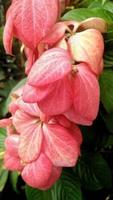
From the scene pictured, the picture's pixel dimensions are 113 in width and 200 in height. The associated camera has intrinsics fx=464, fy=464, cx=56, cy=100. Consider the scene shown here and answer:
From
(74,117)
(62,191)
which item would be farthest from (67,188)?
(74,117)

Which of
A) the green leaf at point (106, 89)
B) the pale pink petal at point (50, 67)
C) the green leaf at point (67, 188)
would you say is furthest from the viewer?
the green leaf at point (67, 188)

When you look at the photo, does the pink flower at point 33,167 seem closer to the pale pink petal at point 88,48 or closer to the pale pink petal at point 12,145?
Result: the pale pink petal at point 12,145

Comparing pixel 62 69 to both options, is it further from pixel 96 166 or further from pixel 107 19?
pixel 96 166

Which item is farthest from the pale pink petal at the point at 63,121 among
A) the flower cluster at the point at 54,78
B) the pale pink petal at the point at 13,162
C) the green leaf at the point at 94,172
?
the green leaf at the point at 94,172

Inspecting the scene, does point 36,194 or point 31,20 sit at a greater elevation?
point 31,20

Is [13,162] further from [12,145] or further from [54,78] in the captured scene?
[54,78]

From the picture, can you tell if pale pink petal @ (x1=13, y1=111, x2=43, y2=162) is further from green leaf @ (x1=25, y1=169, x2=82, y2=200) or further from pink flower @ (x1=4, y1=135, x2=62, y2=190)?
green leaf @ (x1=25, y1=169, x2=82, y2=200)
